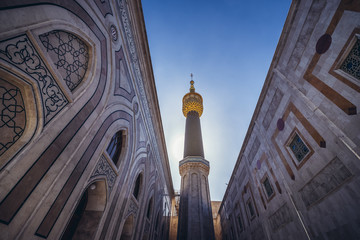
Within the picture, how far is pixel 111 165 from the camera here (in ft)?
16.5

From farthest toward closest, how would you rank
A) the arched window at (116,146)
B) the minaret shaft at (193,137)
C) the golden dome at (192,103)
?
the golden dome at (192,103) < the minaret shaft at (193,137) < the arched window at (116,146)

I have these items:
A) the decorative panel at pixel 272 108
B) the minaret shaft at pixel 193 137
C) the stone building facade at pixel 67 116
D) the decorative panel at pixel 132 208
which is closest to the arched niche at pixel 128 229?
the stone building facade at pixel 67 116

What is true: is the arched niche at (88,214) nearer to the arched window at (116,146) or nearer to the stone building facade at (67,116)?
the stone building facade at (67,116)

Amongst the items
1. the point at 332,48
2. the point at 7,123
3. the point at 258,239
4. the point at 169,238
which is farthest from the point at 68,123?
the point at 169,238

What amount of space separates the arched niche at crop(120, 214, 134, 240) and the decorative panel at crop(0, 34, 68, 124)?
5.36m

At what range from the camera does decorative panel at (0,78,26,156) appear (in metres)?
2.41

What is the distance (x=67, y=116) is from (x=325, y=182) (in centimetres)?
655

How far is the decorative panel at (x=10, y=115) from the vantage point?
7.91 ft

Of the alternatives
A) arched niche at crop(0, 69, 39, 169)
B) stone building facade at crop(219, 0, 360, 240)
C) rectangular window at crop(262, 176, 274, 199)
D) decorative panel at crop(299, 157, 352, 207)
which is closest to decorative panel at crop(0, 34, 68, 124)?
arched niche at crop(0, 69, 39, 169)

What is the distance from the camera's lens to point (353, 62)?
369cm

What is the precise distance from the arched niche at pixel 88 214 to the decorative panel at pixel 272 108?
6.89m

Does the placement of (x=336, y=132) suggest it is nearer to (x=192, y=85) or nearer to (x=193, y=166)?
(x=193, y=166)

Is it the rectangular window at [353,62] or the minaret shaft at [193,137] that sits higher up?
the minaret shaft at [193,137]

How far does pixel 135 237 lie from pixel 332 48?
30.3 ft
